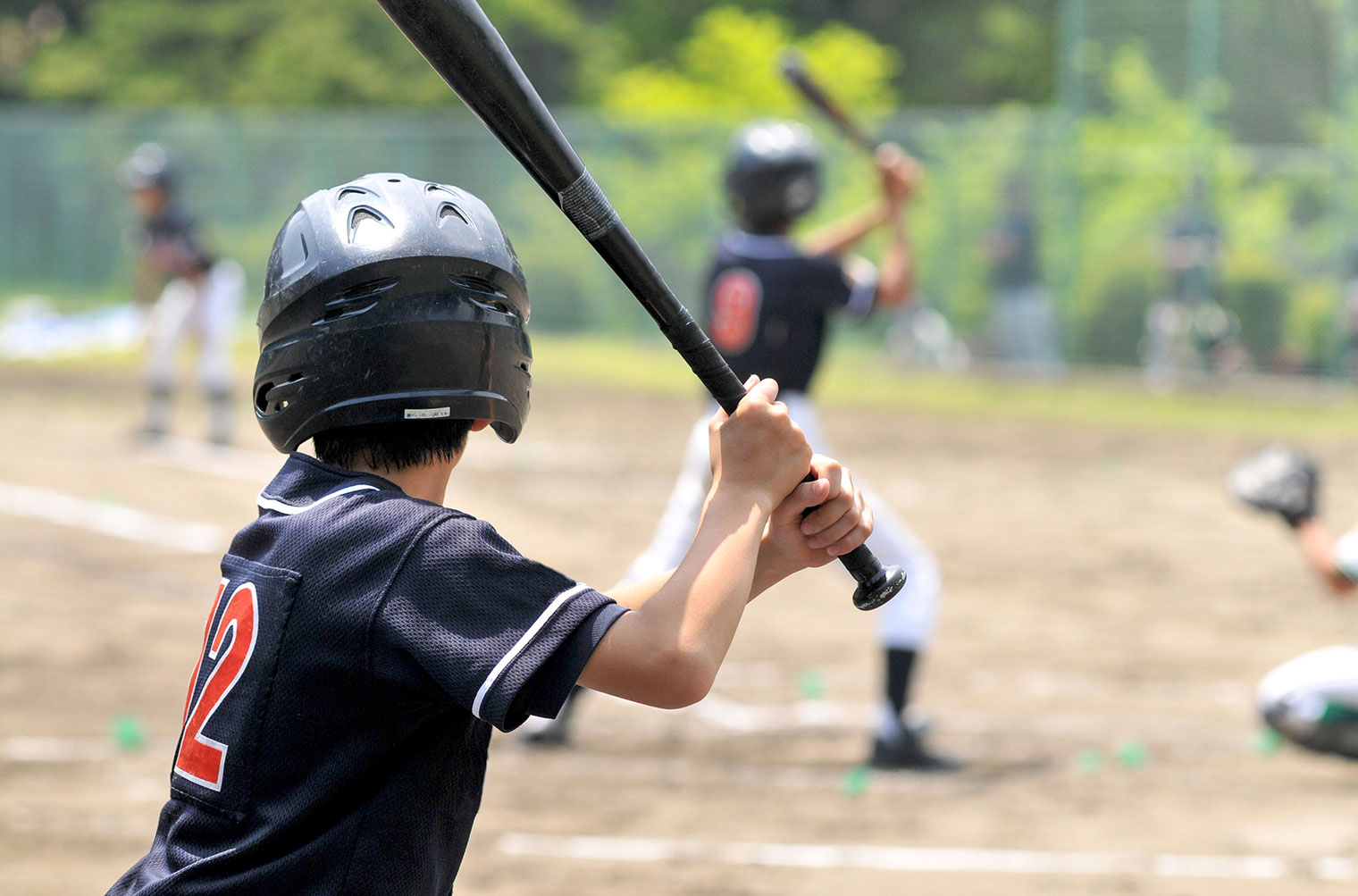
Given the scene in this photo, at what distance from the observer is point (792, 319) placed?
6176mm

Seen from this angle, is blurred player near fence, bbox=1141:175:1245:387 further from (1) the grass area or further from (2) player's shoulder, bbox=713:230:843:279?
(2) player's shoulder, bbox=713:230:843:279

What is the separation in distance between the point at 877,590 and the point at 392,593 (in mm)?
738

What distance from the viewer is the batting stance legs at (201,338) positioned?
42.0 ft

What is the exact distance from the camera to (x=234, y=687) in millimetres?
2148

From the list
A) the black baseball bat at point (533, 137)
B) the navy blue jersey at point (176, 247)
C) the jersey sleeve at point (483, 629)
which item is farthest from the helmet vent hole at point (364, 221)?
the navy blue jersey at point (176, 247)

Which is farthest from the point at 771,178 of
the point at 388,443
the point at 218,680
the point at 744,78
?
Result: the point at 744,78

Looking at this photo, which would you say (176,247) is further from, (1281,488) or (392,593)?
(392,593)

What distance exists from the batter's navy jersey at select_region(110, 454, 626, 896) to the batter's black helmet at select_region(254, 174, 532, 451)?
142 millimetres

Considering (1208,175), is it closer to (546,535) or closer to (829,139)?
(829,139)

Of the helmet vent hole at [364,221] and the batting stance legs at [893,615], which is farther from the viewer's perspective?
the batting stance legs at [893,615]

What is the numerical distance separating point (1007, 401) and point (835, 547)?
15.3 m

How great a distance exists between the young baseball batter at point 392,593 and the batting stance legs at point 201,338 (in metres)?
10.9

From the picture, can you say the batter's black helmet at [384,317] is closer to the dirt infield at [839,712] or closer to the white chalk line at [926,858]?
the dirt infield at [839,712]

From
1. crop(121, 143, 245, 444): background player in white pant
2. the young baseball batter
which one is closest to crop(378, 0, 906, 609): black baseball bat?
the young baseball batter
